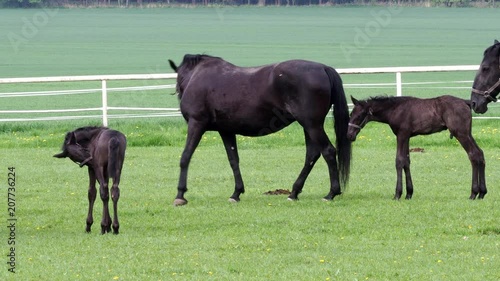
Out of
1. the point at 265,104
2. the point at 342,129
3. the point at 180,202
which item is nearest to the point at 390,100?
the point at 342,129

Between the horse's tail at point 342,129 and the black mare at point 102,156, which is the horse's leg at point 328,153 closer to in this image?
the horse's tail at point 342,129

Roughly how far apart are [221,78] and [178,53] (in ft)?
138

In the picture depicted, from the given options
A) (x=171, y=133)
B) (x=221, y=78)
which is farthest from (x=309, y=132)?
(x=171, y=133)

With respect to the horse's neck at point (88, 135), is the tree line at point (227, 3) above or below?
below

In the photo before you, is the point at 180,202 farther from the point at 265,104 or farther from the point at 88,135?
the point at 88,135

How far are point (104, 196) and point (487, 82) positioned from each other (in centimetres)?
446

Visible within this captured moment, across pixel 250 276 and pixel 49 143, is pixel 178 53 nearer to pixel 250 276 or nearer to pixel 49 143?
pixel 49 143

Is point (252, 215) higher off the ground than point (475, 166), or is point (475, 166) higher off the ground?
point (475, 166)

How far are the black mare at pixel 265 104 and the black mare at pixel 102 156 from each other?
231cm

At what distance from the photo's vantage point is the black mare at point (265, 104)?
13.6 meters

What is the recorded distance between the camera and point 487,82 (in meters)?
12.6

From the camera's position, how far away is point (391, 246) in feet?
34.1

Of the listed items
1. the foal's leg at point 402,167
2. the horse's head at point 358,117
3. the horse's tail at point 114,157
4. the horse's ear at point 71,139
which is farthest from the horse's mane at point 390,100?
the horse's ear at point 71,139

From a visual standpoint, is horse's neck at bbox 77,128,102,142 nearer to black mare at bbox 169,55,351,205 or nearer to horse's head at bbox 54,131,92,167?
horse's head at bbox 54,131,92,167
